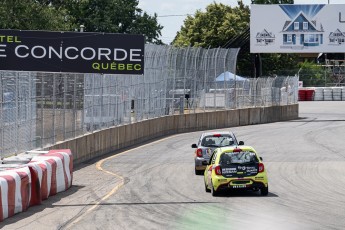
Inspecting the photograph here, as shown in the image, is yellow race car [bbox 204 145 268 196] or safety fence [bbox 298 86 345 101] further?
safety fence [bbox 298 86 345 101]

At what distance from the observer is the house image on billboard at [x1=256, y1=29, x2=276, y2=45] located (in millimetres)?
69562

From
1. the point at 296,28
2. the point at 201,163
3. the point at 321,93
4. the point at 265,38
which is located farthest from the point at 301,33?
the point at 201,163

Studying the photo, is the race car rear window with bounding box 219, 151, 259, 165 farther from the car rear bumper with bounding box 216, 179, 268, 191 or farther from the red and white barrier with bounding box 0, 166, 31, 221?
the red and white barrier with bounding box 0, 166, 31, 221

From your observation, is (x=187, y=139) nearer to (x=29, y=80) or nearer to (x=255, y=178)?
(x=29, y=80)

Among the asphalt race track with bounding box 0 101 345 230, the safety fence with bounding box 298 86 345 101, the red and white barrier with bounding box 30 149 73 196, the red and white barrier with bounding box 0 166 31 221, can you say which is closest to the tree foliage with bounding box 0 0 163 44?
the safety fence with bounding box 298 86 345 101

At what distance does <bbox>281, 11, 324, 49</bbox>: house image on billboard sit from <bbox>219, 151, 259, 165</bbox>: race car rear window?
47.6 m

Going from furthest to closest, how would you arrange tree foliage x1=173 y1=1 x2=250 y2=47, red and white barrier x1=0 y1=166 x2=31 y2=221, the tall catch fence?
tree foliage x1=173 y1=1 x2=250 y2=47 → the tall catch fence → red and white barrier x1=0 y1=166 x2=31 y2=221

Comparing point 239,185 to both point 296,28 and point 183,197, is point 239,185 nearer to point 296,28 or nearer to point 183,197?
point 183,197

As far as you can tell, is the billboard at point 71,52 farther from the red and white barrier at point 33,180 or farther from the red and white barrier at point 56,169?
the red and white barrier at point 33,180

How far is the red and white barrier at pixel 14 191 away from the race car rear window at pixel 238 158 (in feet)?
16.8

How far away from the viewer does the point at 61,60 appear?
1534 inches

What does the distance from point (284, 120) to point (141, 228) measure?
151 feet

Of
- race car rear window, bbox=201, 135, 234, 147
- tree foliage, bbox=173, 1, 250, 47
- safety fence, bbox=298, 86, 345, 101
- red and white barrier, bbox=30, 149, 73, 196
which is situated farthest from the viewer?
tree foliage, bbox=173, 1, 250, 47

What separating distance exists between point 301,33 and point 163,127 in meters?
25.6
